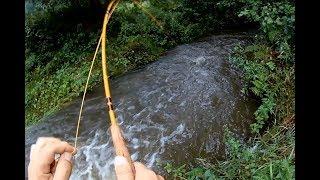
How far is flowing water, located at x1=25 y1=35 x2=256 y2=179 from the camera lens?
5305 millimetres

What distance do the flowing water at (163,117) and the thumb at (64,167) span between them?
3901 millimetres

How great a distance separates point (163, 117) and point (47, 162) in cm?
496

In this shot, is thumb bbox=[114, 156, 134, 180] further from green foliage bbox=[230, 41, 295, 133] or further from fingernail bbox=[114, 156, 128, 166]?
green foliage bbox=[230, 41, 295, 133]

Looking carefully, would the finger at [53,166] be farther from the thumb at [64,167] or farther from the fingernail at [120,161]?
the fingernail at [120,161]

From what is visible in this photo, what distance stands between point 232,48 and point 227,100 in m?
2.59

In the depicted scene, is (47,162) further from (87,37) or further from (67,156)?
(87,37)

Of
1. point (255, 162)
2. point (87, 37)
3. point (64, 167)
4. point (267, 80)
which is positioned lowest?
point (255, 162)

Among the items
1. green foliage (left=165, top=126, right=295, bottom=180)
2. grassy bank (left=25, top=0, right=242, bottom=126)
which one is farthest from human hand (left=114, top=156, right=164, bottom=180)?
grassy bank (left=25, top=0, right=242, bottom=126)

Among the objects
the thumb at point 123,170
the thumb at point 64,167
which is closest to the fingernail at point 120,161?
the thumb at point 123,170

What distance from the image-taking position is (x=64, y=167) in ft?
3.81

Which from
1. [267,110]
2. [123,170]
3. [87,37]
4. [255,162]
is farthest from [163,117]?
Answer: [123,170]

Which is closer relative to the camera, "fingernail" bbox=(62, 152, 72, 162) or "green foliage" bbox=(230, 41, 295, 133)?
"fingernail" bbox=(62, 152, 72, 162)
